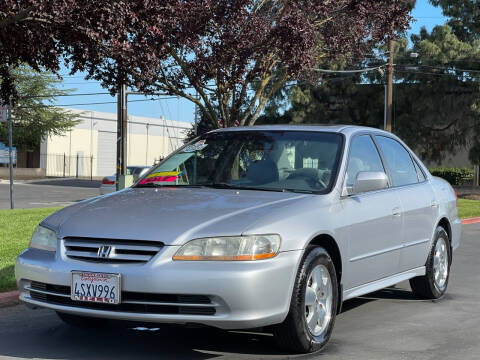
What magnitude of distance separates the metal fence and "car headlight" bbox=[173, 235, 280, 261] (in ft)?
186

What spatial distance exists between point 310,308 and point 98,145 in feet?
215

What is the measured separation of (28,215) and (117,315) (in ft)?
38.7

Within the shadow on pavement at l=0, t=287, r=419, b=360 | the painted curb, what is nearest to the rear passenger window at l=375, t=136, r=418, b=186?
the shadow on pavement at l=0, t=287, r=419, b=360

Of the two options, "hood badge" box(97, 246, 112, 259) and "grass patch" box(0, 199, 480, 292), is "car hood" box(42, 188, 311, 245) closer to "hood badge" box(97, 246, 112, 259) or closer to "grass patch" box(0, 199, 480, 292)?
"hood badge" box(97, 246, 112, 259)

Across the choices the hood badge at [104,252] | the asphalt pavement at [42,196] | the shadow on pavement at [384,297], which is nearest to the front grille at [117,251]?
the hood badge at [104,252]

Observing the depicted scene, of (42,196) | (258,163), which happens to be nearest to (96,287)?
(258,163)

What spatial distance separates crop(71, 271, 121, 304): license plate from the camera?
4715mm

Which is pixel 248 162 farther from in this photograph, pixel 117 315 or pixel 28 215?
pixel 28 215

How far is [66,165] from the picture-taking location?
64.2 metres

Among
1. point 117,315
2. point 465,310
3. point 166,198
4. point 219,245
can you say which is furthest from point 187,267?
point 465,310

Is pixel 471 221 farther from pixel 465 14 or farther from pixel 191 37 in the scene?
pixel 465 14

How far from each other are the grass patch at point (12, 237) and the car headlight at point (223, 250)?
3.47 metres

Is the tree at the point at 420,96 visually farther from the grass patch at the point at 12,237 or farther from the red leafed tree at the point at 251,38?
the grass patch at the point at 12,237

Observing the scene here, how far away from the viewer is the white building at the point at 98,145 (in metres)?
63.2
